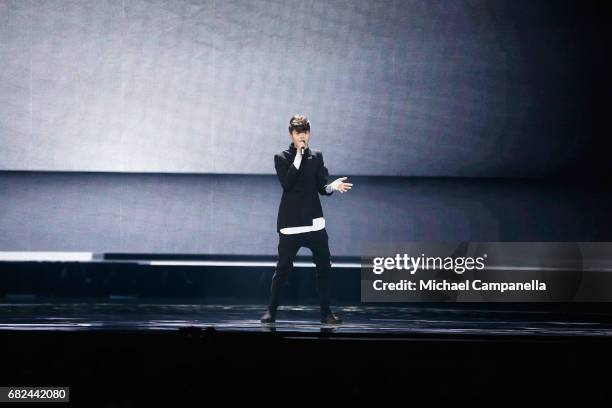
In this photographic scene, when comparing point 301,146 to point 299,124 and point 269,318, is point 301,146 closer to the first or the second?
point 299,124

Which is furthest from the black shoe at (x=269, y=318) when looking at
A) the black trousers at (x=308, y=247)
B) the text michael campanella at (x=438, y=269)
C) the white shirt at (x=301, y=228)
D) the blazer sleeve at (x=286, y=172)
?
the text michael campanella at (x=438, y=269)

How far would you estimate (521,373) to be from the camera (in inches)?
233

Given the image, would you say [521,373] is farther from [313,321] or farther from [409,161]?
[409,161]

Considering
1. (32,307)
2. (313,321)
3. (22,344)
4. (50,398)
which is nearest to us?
(50,398)

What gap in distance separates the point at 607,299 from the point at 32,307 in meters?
6.57

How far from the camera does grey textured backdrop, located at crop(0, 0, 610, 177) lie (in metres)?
11.7

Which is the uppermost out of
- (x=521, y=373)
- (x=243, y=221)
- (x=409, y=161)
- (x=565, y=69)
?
(x=565, y=69)

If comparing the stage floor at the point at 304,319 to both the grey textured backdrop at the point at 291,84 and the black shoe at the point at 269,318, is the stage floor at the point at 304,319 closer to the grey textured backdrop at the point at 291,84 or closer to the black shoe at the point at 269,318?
the black shoe at the point at 269,318

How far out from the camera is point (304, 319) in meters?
9.42

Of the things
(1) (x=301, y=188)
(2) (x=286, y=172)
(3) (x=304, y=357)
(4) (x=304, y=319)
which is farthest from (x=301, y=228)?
(3) (x=304, y=357)

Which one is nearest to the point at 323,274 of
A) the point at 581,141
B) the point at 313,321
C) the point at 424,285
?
the point at 313,321

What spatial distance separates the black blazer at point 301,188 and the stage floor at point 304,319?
95 cm

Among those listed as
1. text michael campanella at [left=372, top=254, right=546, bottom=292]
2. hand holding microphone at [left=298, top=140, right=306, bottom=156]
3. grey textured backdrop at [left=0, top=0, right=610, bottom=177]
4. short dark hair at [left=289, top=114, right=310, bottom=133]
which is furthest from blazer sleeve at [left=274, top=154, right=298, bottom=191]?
text michael campanella at [left=372, top=254, right=546, bottom=292]

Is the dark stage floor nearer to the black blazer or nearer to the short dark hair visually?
the black blazer
